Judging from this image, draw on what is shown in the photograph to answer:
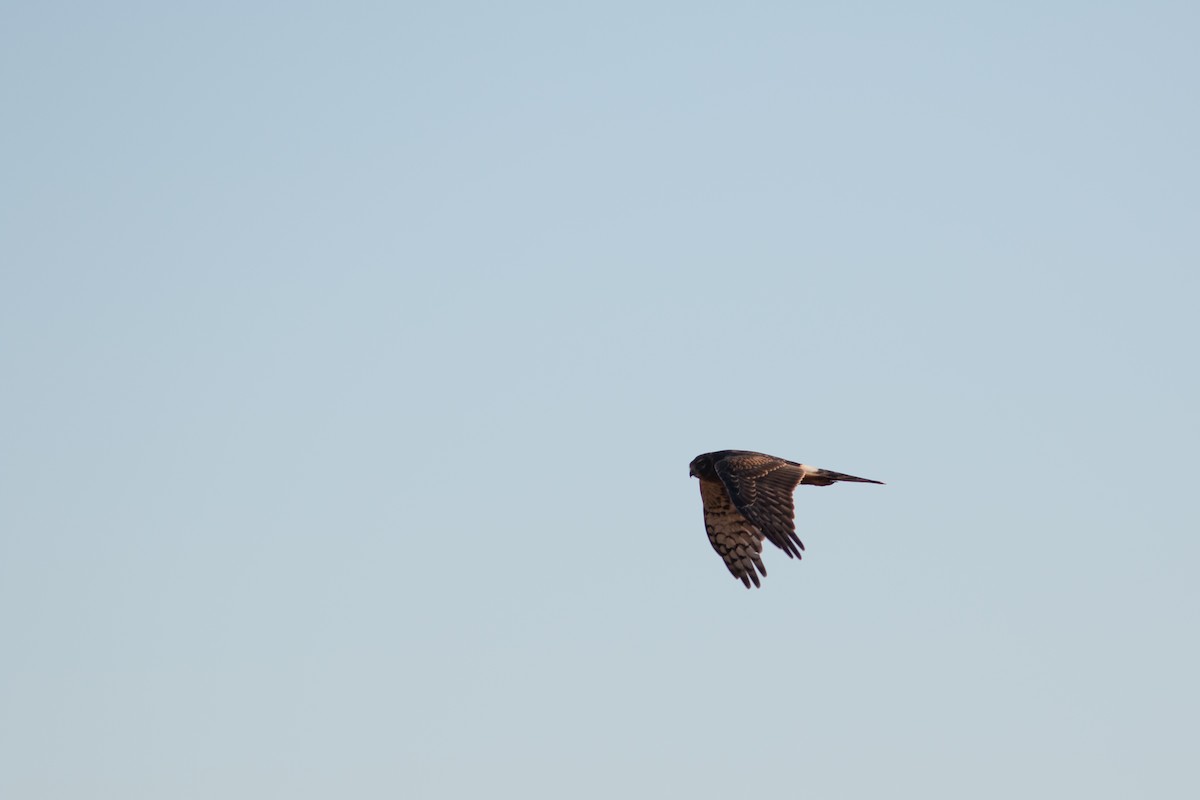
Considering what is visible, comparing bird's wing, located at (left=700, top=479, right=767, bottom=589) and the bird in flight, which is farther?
bird's wing, located at (left=700, top=479, right=767, bottom=589)

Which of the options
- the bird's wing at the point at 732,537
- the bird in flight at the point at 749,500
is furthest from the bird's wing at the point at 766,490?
the bird's wing at the point at 732,537

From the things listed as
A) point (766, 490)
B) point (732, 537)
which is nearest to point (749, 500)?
point (766, 490)

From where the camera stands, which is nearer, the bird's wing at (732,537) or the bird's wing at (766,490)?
the bird's wing at (766,490)

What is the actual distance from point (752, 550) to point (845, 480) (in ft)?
5.91

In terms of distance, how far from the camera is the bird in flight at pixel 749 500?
2384cm

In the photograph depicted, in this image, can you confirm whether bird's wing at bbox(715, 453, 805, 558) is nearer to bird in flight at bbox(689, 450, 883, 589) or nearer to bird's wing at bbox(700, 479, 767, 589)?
bird in flight at bbox(689, 450, 883, 589)

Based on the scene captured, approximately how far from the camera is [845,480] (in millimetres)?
26031

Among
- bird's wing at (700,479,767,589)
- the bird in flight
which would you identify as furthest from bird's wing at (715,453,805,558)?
bird's wing at (700,479,767,589)

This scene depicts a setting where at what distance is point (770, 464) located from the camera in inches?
1003

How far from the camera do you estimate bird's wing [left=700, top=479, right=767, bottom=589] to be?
→ 88.8ft

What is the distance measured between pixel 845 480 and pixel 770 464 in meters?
1.19

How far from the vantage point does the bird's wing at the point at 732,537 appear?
88.8ft

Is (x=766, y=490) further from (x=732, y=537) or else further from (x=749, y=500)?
(x=732, y=537)

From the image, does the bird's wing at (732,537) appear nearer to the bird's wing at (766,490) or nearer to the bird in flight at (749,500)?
the bird in flight at (749,500)
